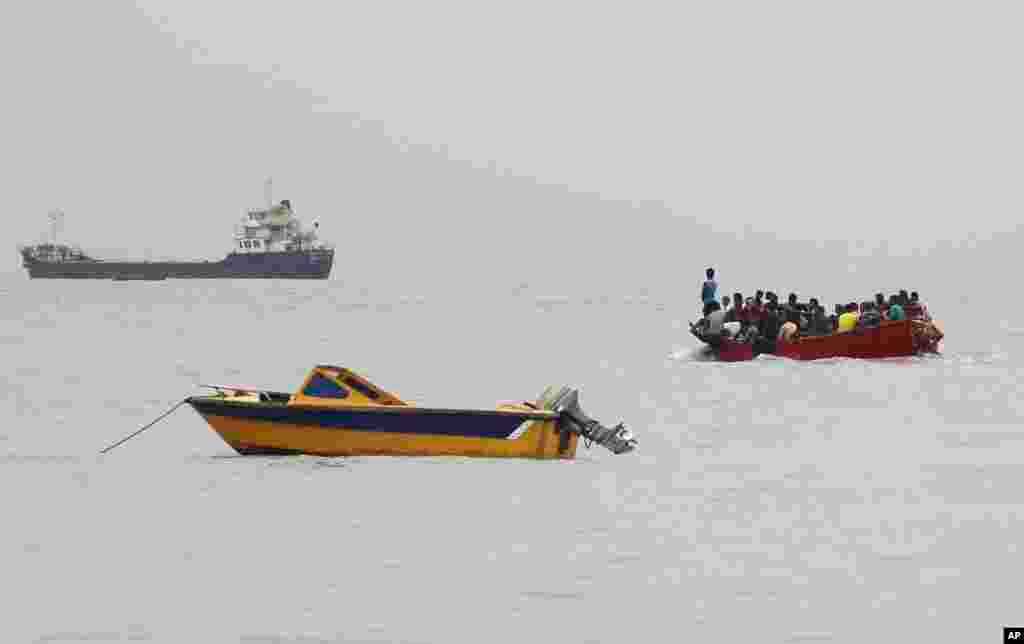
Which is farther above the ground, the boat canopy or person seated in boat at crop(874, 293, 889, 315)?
person seated in boat at crop(874, 293, 889, 315)

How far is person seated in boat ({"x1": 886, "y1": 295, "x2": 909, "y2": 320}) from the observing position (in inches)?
2776

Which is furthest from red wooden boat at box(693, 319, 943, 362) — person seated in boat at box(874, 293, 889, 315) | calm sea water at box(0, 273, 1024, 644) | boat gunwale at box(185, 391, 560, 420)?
boat gunwale at box(185, 391, 560, 420)

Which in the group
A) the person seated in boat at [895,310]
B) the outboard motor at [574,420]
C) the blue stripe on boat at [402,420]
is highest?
the person seated in boat at [895,310]

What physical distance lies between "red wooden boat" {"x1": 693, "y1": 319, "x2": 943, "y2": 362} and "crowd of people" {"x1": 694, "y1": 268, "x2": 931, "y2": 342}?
258mm

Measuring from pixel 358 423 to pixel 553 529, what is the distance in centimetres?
655

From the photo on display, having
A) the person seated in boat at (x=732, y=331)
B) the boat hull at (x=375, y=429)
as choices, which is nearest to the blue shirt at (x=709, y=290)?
the person seated in boat at (x=732, y=331)

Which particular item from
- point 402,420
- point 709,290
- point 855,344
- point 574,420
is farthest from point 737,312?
point 402,420

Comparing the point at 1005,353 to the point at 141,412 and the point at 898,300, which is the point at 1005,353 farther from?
the point at 141,412

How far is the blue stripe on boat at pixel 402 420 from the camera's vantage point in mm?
36531

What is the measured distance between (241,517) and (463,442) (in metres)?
5.95

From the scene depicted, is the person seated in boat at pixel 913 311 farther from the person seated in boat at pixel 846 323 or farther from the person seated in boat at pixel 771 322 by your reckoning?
the person seated in boat at pixel 771 322

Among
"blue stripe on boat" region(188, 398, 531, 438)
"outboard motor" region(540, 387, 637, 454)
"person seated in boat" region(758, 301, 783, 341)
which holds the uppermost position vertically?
"person seated in boat" region(758, 301, 783, 341)

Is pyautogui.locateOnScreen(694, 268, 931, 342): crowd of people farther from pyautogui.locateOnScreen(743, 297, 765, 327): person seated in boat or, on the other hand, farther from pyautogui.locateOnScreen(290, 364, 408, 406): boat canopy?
pyautogui.locateOnScreen(290, 364, 408, 406): boat canopy

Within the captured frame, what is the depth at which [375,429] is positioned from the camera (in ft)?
120
